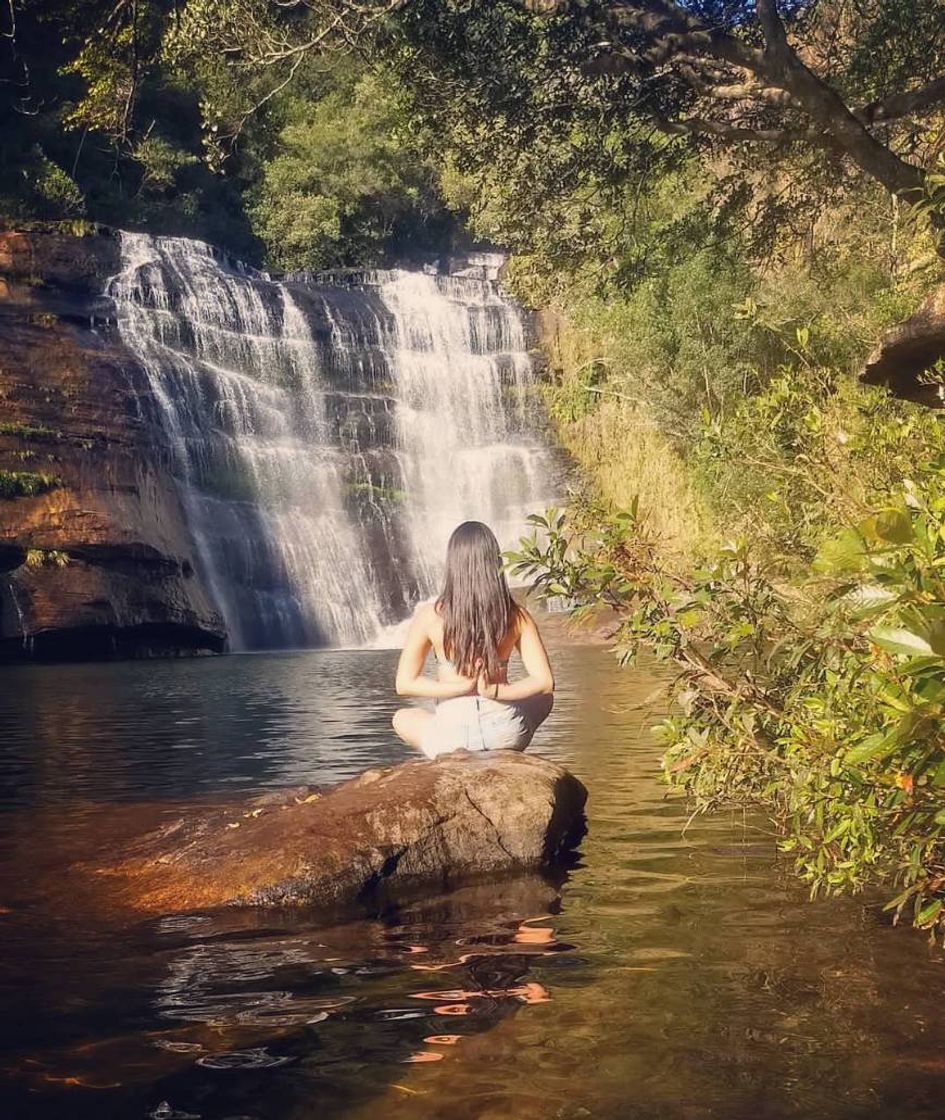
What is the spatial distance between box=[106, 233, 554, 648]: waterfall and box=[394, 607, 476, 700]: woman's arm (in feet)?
81.0

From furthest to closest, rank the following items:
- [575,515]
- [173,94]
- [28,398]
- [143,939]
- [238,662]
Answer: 1. [173,94]
2. [28,398]
3. [238,662]
4. [575,515]
5. [143,939]

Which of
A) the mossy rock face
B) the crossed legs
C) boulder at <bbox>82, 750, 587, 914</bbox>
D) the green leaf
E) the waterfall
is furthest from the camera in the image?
the waterfall

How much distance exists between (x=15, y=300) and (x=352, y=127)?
2180cm

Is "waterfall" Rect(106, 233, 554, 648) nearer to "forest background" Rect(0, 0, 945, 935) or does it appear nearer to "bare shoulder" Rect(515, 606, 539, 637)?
"forest background" Rect(0, 0, 945, 935)

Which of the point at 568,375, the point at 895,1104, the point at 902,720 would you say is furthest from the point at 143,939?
the point at 568,375

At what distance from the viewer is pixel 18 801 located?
1002 centimetres

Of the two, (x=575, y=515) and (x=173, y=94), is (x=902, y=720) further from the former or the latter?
(x=173, y=94)

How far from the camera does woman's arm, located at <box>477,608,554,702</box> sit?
302 inches

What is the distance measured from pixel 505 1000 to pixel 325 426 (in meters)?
32.5

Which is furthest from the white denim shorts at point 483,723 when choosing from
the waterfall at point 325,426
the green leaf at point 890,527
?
the waterfall at point 325,426

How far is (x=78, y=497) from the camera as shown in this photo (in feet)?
96.2

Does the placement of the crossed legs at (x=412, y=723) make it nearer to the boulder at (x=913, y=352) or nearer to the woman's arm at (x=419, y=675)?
the woman's arm at (x=419, y=675)

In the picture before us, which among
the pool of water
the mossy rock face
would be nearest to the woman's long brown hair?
the pool of water

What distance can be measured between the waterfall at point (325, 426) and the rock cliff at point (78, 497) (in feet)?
4.17
